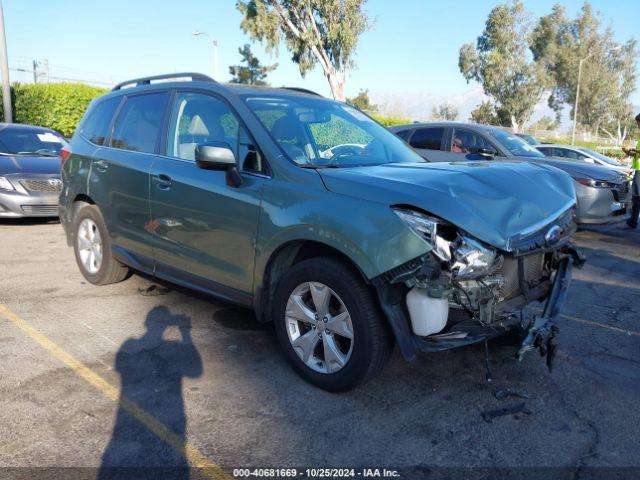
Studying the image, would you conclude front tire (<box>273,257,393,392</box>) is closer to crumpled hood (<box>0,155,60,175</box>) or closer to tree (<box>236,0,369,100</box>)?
crumpled hood (<box>0,155,60,175</box>)

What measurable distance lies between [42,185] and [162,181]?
17.2ft

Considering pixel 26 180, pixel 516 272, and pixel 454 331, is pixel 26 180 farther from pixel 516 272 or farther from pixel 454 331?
pixel 516 272

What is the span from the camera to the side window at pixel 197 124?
12.8 feet

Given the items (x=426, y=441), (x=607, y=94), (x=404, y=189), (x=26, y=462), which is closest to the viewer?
(x=26, y=462)

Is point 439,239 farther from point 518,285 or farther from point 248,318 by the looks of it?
point 248,318

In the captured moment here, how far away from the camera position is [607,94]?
5659 centimetres

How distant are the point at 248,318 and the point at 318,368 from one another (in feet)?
4.54

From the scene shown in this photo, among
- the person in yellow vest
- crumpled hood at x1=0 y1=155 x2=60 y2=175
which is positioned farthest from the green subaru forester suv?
the person in yellow vest

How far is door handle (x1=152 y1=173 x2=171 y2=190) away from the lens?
13.5ft

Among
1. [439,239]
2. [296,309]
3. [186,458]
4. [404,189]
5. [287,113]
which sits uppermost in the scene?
[287,113]

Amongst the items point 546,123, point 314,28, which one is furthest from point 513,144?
point 546,123

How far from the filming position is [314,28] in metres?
33.0

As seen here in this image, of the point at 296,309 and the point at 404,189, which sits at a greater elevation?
the point at 404,189

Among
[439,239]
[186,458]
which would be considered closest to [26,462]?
[186,458]
